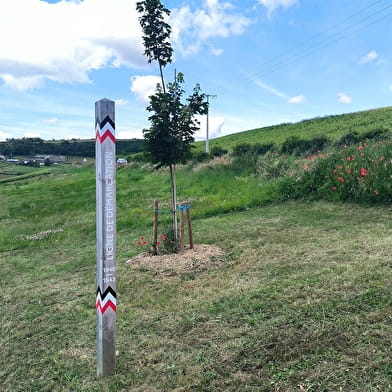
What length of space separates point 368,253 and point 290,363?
260cm

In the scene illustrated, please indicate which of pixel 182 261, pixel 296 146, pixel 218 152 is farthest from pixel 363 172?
pixel 218 152

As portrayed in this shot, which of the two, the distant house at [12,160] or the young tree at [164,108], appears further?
the distant house at [12,160]

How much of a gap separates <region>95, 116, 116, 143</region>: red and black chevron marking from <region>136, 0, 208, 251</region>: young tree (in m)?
2.87

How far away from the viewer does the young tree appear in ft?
18.4

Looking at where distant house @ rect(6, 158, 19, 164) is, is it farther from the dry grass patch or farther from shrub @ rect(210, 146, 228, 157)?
the dry grass patch

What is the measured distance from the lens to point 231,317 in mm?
3543

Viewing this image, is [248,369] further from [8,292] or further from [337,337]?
[8,292]

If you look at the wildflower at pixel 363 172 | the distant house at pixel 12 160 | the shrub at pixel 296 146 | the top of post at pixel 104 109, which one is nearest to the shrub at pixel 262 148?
the shrub at pixel 296 146

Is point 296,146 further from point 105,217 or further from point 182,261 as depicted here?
point 105,217

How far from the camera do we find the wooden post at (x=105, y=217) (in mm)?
2770

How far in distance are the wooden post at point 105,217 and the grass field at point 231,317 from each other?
46 centimetres

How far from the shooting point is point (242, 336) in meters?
3.15

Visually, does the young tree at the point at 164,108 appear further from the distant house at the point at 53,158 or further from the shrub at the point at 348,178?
the distant house at the point at 53,158

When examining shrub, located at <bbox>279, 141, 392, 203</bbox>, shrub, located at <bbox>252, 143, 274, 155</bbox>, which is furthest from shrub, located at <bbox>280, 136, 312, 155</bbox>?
shrub, located at <bbox>279, 141, 392, 203</bbox>
